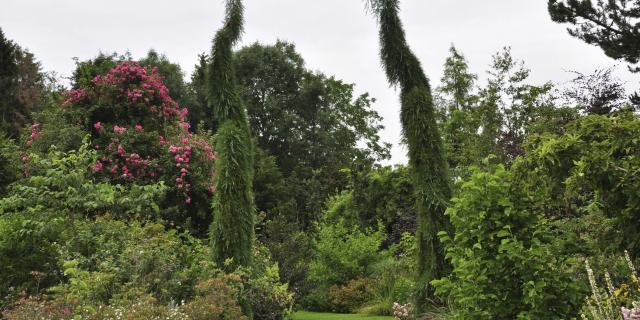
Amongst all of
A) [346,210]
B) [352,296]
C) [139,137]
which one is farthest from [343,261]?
[139,137]

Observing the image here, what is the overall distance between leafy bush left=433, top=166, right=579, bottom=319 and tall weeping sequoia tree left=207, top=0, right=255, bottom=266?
9.80ft

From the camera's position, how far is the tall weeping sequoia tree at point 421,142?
6.05 metres

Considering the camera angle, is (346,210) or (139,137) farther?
(346,210)

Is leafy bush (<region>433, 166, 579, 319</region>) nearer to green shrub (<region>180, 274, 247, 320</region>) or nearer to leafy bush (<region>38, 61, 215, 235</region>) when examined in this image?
green shrub (<region>180, 274, 247, 320</region>)

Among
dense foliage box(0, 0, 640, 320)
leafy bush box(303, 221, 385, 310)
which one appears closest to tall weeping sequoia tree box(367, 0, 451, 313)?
dense foliage box(0, 0, 640, 320)

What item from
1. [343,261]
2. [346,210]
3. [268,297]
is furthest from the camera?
[346,210]

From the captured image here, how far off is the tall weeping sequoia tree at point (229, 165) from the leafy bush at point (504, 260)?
9.80ft

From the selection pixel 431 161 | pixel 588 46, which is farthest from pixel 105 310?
pixel 588 46

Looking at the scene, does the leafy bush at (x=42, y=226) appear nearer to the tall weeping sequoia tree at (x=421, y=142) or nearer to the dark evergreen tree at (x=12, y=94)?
the tall weeping sequoia tree at (x=421, y=142)

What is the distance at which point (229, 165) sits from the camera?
666cm

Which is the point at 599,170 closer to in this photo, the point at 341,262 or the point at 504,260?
the point at 504,260

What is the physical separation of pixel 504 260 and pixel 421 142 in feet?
8.14

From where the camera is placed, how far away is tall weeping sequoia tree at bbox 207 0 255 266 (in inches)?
258

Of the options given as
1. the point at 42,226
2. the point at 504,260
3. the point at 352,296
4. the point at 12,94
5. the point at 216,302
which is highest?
the point at 12,94
